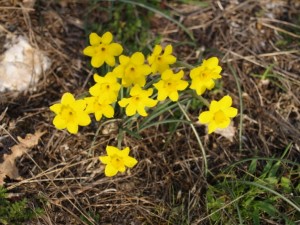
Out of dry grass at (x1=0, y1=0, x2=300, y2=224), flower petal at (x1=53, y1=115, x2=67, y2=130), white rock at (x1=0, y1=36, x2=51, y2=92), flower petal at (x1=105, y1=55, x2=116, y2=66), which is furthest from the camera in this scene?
white rock at (x1=0, y1=36, x2=51, y2=92)

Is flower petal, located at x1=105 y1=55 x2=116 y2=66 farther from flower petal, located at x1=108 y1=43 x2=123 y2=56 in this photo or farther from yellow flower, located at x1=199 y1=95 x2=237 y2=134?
yellow flower, located at x1=199 y1=95 x2=237 y2=134

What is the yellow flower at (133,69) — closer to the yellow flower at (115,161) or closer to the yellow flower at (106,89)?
the yellow flower at (106,89)

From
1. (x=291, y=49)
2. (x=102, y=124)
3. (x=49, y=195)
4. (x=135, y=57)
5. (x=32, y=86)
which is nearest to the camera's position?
(x=135, y=57)

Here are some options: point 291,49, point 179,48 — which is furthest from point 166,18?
point 291,49

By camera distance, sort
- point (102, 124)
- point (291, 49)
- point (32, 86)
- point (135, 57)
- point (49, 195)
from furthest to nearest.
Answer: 1. point (291, 49)
2. point (32, 86)
3. point (102, 124)
4. point (49, 195)
5. point (135, 57)

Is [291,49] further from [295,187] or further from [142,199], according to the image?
[142,199]

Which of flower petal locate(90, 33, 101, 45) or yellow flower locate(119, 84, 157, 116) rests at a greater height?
flower petal locate(90, 33, 101, 45)

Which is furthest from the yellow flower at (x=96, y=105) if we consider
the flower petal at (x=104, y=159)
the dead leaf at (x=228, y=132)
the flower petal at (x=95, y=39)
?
the dead leaf at (x=228, y=132)

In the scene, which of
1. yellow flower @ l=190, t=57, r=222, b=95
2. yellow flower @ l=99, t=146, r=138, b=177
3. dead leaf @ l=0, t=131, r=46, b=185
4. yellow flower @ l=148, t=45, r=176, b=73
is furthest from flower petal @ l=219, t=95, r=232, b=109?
dead leaf @ l=0, t=131, r=46, b=185
